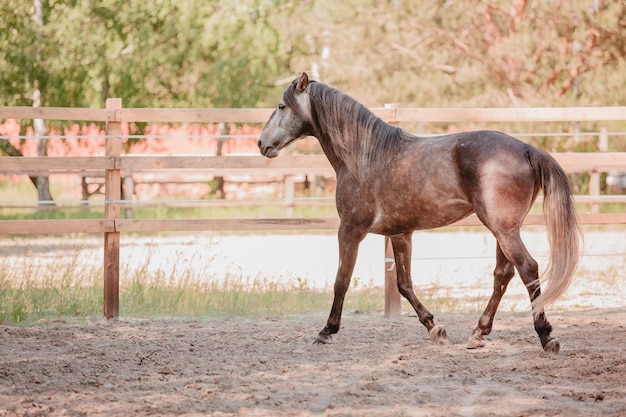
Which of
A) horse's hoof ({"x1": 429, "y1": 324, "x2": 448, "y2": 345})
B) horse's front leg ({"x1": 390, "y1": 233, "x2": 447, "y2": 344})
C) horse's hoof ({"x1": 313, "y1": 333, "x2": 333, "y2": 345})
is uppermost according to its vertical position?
horse's front leg ({"x1": 390, "y1": 233, "x2": 447, "y2": 344})

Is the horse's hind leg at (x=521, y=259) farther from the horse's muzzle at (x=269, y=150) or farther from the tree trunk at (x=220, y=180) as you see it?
the tree trunk at (x=220, y=180)

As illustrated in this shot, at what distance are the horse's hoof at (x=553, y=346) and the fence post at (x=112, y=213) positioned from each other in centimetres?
340

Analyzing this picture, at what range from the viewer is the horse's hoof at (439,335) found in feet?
18.4

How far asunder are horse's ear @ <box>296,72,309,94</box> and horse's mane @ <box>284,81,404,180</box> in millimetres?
43

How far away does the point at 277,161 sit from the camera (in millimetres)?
6719

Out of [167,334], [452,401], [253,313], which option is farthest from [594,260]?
[452,401]

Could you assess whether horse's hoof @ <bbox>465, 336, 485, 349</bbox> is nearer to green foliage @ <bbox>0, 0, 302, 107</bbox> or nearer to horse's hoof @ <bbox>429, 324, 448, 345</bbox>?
horse's hoof @ <bbox>429, 324, 448, 345</bbox>

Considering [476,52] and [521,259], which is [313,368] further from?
[476,52]

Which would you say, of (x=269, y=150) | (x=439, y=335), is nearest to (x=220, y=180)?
(x=269, y=150)

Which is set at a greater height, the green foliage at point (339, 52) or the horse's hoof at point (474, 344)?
the green foliage at point (339, 52)

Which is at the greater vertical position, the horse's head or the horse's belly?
the horse's head

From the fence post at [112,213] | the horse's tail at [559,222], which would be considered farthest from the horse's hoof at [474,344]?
the fence post at [112,213]

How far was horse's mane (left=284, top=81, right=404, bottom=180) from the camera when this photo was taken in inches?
223

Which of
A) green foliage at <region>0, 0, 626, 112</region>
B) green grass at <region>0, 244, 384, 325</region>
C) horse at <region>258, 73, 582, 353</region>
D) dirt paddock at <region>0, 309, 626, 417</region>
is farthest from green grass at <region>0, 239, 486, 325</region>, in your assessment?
green foliage at <region>0, 0, 626, 112</region>
